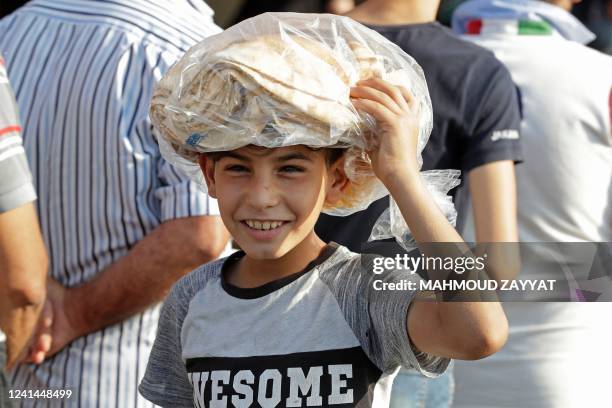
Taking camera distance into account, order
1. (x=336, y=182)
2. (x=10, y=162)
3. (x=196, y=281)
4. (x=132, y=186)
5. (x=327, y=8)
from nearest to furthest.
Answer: (x=336, y=182) < (x=196, y=281) < (x=10, y=162) < (x=132, y=186) < (x=327, y=8)

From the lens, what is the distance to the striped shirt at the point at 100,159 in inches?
111

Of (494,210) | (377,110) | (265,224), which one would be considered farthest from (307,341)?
(494,210)

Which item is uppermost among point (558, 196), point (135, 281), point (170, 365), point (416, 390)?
point (170, 365)

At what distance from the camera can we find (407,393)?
9.75 ft

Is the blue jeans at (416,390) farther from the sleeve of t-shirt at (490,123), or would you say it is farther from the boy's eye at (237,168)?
the boy's eye at (237,168)

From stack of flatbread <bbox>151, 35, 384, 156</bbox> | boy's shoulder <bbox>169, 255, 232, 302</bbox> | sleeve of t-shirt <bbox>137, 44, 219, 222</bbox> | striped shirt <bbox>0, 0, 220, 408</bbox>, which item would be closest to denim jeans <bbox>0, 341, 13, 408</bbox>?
striped shirt <bbox>0, 0, 220, 408</bbox>

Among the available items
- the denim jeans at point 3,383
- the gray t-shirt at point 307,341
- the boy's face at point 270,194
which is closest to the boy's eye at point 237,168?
the boy's face at point 270,194

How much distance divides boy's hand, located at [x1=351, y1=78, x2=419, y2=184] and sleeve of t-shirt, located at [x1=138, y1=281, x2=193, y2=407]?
56cm

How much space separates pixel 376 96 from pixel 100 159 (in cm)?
110

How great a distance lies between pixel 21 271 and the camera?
Result: 8.39ft

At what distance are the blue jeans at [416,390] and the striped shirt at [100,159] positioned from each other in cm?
68

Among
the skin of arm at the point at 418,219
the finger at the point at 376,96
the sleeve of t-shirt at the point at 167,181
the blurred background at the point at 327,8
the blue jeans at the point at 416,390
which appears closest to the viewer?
the skin of arm at the point at 418,219

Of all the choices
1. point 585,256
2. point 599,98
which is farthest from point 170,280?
point 599,98

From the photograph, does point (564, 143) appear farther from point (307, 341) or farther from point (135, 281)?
point (307, 341)
